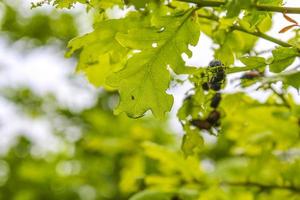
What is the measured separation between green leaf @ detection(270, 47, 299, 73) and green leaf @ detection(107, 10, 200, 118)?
0.50 ft

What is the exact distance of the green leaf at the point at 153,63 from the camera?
1.13 m

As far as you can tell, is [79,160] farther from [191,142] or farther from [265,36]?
[265,36]

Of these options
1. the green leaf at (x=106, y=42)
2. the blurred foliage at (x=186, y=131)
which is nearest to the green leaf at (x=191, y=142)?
the blurred foliage at (x=186, y=131)

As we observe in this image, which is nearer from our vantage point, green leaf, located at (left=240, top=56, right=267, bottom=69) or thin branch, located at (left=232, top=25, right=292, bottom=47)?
green leaf, located at (left=240, top=56, right=267, bottom=69)

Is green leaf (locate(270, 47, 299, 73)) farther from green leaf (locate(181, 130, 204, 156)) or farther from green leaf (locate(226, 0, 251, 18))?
green leaf (locate(181, 130, 204, 156))

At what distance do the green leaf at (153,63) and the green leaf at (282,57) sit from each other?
0.15 metres

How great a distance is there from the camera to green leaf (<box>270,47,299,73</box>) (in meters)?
1.08

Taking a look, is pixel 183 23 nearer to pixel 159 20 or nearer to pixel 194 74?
pixel 159 20

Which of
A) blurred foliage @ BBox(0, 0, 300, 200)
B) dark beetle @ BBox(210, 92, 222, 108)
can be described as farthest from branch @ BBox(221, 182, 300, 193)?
dark beetle @ BBox(210, 92, 222, 108)

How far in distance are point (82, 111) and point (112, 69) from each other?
369 cm

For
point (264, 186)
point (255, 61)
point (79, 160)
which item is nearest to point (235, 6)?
point (255, 61)

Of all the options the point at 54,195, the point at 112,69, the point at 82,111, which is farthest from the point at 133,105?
the point at 82,111

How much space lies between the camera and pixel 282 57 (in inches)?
43.1

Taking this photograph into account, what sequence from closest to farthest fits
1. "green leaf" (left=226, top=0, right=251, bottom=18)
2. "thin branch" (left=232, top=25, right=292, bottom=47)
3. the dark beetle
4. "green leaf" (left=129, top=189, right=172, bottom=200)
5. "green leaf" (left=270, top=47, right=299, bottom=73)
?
"green leaf" (left=226, top=0, right=251, bottom=18)
"green leaf" (left=270, top=47, right=299, bottom=73)
"thin branch" (left=232, top=25, right=292, bottom=47)
the dark beetle
"green leaf" (left=129, top=189, right=172, bottom=200)
